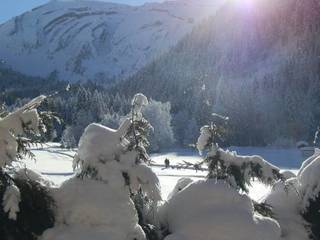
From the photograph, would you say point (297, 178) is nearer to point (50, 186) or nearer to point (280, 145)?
point (50, 186)

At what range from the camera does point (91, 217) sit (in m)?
4.03

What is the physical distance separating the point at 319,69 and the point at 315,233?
548ft

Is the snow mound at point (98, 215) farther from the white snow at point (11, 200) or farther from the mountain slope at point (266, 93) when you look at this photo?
the mountain slope at point (266, 93)

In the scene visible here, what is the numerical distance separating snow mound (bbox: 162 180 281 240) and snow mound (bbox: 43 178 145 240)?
0.33 meters

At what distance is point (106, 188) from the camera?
4094 mm

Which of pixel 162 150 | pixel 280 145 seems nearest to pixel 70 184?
pixel 162 150

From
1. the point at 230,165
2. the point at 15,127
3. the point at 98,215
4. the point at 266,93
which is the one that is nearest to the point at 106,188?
the point at 98,215

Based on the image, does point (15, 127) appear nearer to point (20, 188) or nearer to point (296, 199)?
point (20, 188)

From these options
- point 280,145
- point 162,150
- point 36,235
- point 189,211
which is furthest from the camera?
point 280,145

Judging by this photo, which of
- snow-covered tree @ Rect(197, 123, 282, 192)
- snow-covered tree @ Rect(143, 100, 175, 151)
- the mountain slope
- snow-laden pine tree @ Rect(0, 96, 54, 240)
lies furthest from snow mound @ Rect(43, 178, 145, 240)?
snow-covered tree @ Rect(143, 100, 175, 151)

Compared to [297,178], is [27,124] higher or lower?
higher

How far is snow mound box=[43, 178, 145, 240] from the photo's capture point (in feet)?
13.0

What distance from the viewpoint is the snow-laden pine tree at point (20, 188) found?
379cm

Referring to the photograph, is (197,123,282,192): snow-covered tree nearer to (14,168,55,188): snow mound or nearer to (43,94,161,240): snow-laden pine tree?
(43,94,161,240): snow-laden pine tree
